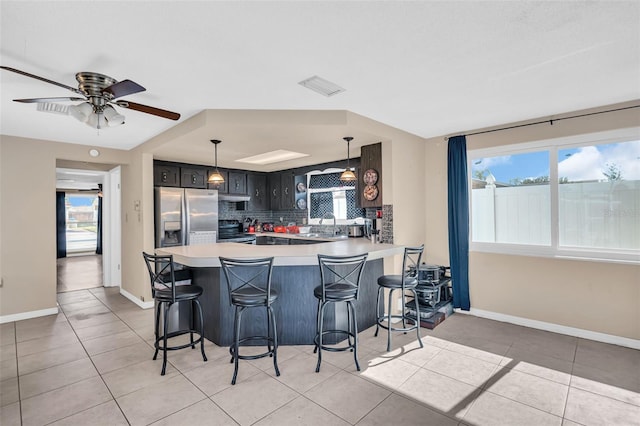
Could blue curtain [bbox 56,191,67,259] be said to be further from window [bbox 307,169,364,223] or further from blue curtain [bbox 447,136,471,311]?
blue curtain [bbox 447,136,471,311]

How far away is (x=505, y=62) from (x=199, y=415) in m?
3.42

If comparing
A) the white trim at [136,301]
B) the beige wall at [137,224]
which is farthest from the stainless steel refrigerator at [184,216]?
the white trim at [136,301]

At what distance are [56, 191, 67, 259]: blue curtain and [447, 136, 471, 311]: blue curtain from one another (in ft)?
37.9

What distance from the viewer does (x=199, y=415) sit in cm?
219

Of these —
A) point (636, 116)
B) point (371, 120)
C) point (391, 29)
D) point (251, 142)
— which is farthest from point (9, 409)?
point (636, 116)

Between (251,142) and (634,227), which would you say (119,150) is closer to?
(251,142)

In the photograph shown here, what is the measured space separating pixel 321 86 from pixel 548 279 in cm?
352

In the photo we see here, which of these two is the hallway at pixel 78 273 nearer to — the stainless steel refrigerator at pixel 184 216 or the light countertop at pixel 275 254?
the stainless steel refrigerator at pixel 184 216

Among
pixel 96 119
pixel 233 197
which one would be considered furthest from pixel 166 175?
pixel 96 119

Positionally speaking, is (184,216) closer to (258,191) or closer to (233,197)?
(233,197)

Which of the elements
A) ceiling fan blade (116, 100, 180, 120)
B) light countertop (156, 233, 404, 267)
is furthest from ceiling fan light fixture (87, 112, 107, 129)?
light countertop (156, 233, 404, 267)

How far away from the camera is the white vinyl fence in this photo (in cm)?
342

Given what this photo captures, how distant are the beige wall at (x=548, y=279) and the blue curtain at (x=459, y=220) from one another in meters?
0.12

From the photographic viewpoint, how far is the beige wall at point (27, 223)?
435 cm
